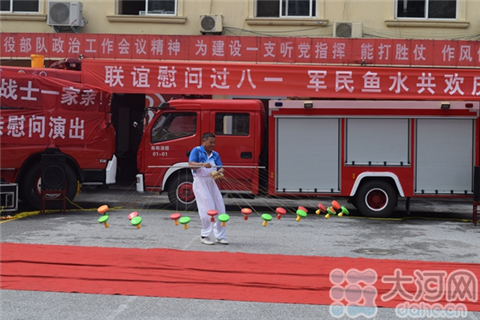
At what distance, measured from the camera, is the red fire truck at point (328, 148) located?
1266cm

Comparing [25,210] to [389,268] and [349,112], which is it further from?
[389,268]

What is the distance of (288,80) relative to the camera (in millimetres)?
12828

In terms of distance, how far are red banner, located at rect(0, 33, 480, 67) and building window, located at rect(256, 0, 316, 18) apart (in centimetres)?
132

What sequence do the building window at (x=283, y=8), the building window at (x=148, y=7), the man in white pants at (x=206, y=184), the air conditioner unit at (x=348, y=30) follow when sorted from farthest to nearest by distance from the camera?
the building window at (x=148, y=7) < the building window at (x=283, y=8) < the air conditioner unit at (x=348, y=30) < the man in white pants at (x=206, y=184)

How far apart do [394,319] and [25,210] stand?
9845 millimetres

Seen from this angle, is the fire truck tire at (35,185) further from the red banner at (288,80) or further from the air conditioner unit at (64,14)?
the air conditioner unit at (64,14)

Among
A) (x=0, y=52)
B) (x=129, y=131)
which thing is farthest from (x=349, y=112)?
(x=0, y=52)

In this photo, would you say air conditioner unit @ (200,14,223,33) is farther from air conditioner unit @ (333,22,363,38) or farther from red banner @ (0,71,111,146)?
red banner @ (0,71,111,146)

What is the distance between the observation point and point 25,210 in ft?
42.7

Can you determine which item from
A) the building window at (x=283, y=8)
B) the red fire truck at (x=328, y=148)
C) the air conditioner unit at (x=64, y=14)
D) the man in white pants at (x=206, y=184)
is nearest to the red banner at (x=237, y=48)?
the air conditioner unit at (x=64, y=14)

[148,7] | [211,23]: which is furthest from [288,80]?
[148,7]

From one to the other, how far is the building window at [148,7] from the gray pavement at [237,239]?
6.71 metres

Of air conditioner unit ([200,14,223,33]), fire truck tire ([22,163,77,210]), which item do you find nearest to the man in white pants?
fire truck tire ([22,163,77,210])

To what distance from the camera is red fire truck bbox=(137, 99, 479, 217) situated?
498 inches
